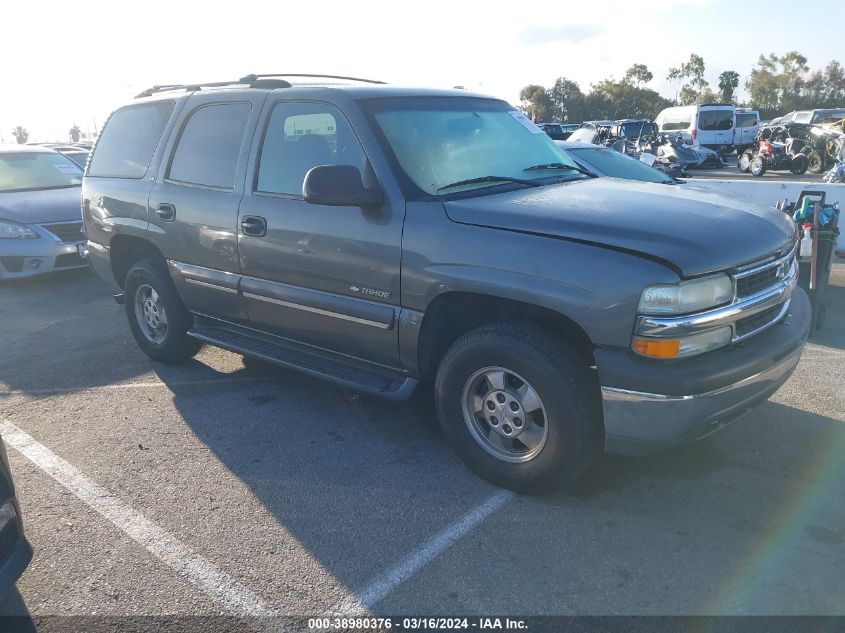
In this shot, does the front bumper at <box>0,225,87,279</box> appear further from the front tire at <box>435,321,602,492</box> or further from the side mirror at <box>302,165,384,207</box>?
the front tire at <box>435,321,602,492</box>

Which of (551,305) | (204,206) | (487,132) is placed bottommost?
(551,305)

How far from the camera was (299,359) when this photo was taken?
434 centimetres

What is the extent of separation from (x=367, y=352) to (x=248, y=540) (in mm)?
1221

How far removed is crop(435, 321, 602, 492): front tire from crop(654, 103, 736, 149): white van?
26321 mm

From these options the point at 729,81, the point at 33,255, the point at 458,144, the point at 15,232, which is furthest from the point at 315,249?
the point at 729,81

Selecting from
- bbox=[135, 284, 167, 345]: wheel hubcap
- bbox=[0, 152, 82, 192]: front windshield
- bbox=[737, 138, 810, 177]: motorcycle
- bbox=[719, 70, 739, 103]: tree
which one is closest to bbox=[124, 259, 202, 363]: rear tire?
bbox=[135, 284, 167, 345]: wheel hubcap

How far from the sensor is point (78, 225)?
8.70 meters

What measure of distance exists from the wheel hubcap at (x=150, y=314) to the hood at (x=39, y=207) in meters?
3.43

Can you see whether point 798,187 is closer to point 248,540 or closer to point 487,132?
point 487,132

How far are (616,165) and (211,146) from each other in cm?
440

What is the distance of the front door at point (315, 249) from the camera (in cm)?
376

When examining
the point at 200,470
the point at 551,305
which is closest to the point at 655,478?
the point at 551,305

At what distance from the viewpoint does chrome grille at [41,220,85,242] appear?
8.54 m

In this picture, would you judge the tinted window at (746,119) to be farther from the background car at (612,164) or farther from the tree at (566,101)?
the tree at (566,101)
